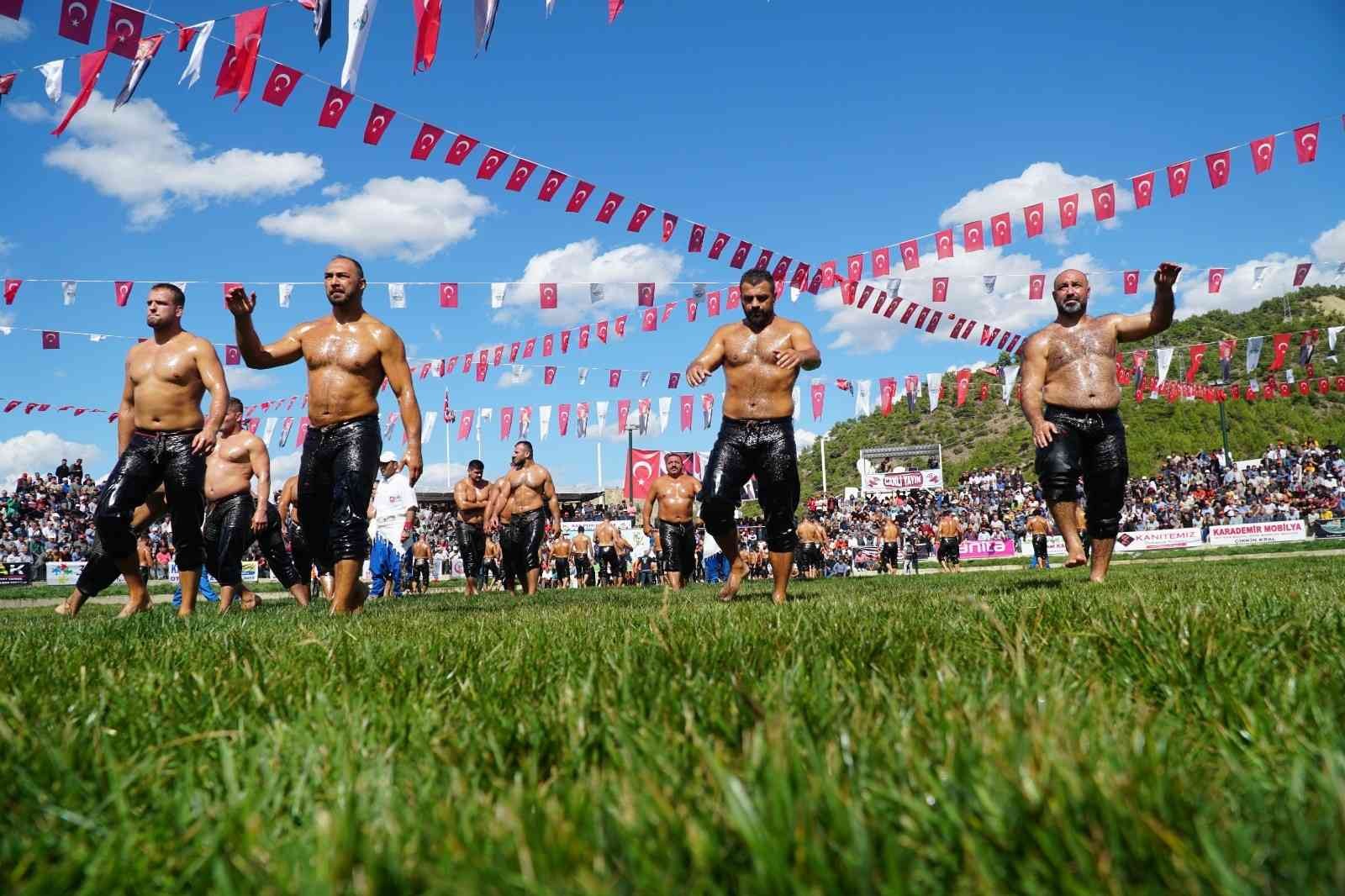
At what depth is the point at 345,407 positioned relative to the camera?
236 inches

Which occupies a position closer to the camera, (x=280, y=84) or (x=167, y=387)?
(x=167, y=387)

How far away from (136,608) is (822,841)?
786 centimetres

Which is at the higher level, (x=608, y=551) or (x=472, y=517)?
(x=472, y=517)

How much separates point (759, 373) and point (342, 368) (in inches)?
112

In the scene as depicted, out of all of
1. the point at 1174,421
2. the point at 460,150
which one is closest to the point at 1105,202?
the point at 460,150

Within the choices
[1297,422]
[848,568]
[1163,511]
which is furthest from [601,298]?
[1297,422]

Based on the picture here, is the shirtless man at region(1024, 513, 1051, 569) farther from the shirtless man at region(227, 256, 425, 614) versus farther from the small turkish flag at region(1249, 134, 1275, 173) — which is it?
the shirtless man at region(227, 256, 425, 614)

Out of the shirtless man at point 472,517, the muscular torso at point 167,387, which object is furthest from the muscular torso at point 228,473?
the shirtless man at point 472,517

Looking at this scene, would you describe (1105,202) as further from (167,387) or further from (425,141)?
(167,387)

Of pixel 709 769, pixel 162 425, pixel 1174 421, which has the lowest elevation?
pixel 709 769

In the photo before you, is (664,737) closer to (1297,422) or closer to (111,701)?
(111,701)

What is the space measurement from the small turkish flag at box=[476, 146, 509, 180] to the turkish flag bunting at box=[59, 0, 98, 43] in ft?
18.6

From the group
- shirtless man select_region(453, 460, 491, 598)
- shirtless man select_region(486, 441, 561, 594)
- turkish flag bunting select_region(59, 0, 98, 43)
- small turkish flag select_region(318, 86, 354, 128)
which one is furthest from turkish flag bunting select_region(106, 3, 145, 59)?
shirtless man select_region(453, 460, 491, 598)

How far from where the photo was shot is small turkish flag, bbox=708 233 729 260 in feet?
61.3
